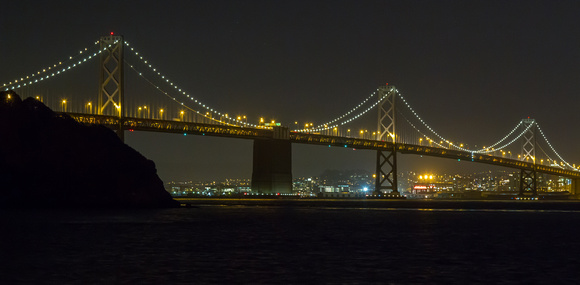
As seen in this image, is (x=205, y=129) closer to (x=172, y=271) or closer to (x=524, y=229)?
(x=524, y=229)

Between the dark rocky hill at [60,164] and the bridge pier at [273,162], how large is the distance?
40724 millimetres

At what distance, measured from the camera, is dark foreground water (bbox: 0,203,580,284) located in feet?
53.8

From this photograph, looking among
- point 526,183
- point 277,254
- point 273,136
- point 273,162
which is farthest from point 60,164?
point 526,183

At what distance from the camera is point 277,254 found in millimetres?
20953

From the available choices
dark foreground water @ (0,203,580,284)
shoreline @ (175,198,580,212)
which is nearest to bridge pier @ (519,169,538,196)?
shoreline @ (175,198,580,212)

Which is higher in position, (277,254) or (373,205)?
(277,254)

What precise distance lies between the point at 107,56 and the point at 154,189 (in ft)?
95.5

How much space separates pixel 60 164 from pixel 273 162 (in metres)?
47.1

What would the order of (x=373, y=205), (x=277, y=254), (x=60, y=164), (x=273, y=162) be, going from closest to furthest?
(x=277, y=254) < (x=60, y=164) < (x=373, y=205) < (x=273, y=162)

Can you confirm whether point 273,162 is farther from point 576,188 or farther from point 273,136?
point 576,188

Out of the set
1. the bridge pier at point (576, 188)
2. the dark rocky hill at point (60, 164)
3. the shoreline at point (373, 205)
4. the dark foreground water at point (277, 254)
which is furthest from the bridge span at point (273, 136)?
the dark foreground water at point (277, 254)

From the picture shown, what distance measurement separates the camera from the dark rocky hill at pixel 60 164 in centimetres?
4484

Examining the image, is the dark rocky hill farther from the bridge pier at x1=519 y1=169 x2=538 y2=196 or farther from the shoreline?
the bridge pier at x1=519 y1=169 x2=538 y2=196

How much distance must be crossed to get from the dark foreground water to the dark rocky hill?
1235cm
